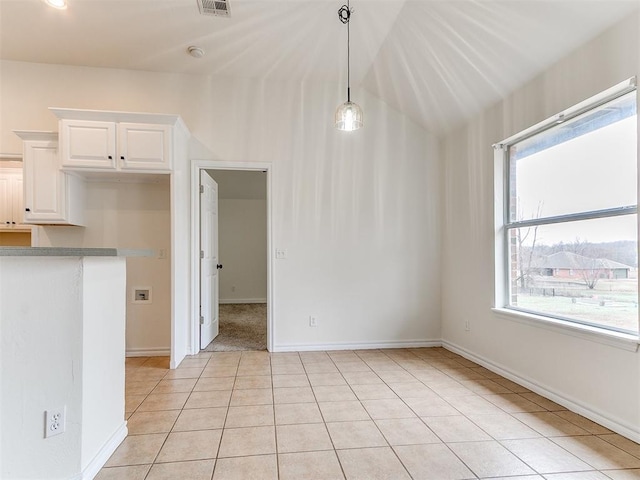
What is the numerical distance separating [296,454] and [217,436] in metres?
0.52

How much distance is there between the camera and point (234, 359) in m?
3.46

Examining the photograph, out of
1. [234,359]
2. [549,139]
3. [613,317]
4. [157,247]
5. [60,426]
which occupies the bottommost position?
[234,359]

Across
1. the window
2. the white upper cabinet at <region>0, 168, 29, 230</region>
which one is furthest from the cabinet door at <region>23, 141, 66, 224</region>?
the window

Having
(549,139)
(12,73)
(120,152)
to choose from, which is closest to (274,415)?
(120,152)

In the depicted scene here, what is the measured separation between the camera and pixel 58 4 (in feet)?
8.52

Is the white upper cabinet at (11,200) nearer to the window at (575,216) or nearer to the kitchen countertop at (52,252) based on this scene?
the kitchen countertop at (52,252)

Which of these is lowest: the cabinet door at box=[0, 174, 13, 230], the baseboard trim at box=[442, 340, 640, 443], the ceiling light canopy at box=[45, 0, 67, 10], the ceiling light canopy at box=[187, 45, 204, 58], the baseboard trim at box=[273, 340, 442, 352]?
the baseboard trim at box=[273, 340, 442, 352]

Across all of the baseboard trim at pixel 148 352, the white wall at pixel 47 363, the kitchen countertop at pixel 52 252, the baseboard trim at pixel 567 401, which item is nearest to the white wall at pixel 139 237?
the baseboard trim at pixel 148 352

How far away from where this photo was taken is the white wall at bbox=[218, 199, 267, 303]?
7.46m

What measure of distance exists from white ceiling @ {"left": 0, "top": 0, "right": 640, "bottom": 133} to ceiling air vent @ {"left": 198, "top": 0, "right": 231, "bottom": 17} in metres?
0.06

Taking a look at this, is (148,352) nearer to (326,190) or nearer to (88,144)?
(88,144)

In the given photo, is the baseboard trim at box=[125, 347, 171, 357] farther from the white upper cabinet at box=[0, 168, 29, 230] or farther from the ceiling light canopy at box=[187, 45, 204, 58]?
the ceiling light canopy at box=[187, 45, 204, 58]

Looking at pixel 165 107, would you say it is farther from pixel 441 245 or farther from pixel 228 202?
pixel 228 202

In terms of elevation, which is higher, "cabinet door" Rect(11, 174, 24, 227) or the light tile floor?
"cabinet door" Rect(11, 174, 24, 227)
